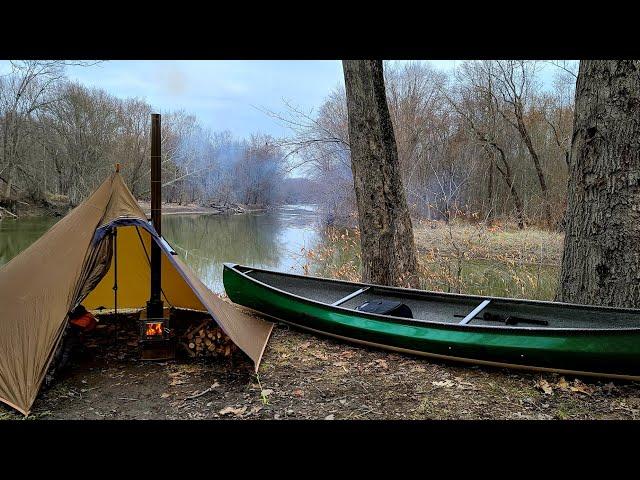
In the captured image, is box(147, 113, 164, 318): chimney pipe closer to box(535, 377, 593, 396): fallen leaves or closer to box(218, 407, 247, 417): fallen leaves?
box(218, 407, 247, 417): fallen leaves

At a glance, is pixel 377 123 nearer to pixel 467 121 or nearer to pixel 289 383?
pixel 289 383

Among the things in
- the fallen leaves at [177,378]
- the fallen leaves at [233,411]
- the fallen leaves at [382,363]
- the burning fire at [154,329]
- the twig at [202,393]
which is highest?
the burning fire at [154,329]

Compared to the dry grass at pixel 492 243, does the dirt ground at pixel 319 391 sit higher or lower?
lower

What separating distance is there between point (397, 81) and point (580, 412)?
826 centimetres

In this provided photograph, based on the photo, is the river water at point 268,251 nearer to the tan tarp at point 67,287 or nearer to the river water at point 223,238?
the river water at point 223,238

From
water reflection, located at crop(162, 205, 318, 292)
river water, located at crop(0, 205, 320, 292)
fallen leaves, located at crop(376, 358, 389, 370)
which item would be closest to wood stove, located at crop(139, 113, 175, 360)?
fallen leaves, located at crop(376, 358, 389, 370)

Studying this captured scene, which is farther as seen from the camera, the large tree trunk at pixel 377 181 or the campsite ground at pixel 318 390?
the large tree trunk at pixel 377 181

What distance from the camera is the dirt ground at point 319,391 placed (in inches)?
94.1

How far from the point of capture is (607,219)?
3199mm

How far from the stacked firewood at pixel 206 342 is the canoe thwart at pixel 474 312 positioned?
1.52m

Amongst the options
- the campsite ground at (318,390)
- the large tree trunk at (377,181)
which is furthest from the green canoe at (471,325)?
the large tree trunk at (377,181)

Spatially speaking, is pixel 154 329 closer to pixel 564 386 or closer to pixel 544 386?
pixel 544 386
